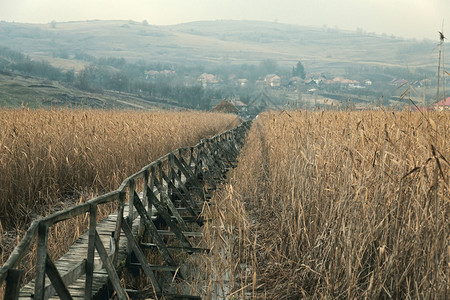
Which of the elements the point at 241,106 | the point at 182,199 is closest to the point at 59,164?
the point at 182,199

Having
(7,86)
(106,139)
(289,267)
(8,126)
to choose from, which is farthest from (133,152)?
(7,86)

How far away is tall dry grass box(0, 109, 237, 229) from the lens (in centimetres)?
658

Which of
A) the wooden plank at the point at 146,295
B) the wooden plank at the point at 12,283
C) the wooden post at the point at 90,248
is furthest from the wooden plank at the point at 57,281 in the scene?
the wooden plank at the point at 146,295

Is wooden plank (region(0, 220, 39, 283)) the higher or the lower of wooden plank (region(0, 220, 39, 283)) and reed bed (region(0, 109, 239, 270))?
the higher

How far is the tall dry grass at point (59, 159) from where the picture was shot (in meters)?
6.58

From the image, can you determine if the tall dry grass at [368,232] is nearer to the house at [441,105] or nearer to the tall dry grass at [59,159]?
the house at [441,105]

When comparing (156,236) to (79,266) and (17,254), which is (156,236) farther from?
(17,254)

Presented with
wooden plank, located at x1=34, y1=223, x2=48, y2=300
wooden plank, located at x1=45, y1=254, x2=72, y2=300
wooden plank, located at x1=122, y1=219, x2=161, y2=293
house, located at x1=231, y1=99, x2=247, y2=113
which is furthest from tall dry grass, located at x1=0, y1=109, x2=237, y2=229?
house, located at x1=231, y1=99, x2=247, y2=113

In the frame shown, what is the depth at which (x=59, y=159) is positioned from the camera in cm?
791

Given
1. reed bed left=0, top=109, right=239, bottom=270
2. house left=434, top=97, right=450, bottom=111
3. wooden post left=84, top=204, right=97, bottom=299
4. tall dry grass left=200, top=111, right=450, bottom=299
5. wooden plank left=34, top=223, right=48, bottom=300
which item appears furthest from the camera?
reed bed left=0, top=109, right=239, bottom=270

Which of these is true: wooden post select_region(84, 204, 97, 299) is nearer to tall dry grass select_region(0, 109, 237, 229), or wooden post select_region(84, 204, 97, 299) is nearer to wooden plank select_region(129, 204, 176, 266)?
wooden plank select_region(129, 204, 176, 266)

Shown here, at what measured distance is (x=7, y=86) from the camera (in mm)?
55062

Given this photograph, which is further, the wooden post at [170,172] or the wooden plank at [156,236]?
the wooden post at [170,172]

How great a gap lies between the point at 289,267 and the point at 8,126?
5.36 metres
